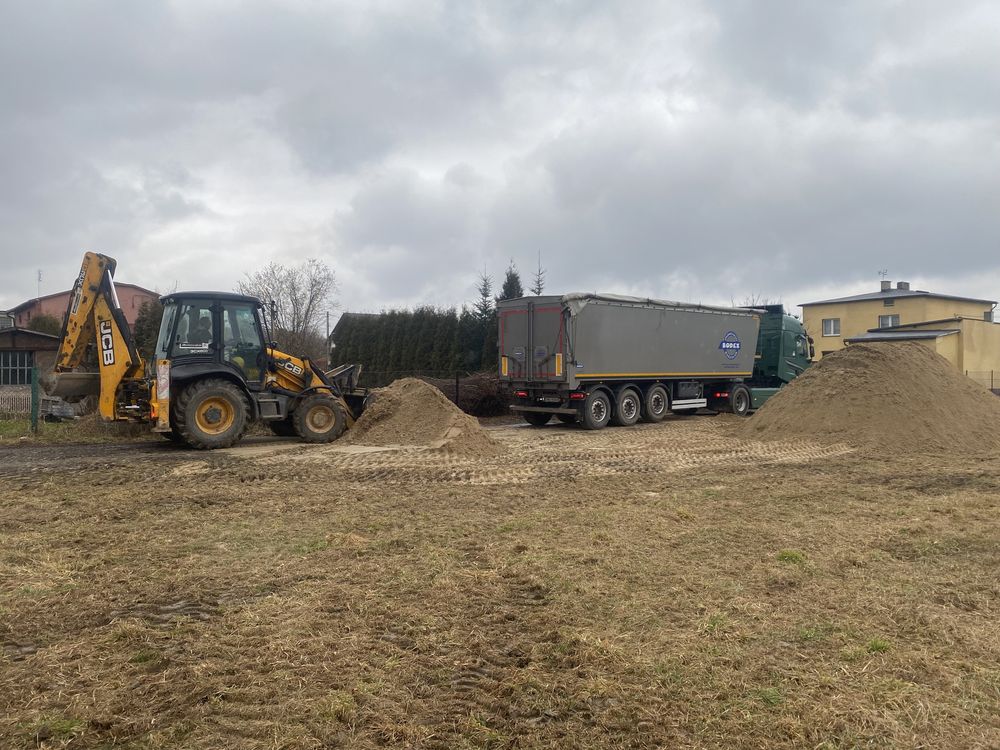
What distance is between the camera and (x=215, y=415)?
516 inches

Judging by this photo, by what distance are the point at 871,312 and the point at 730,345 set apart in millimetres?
27761

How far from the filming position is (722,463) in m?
12.5

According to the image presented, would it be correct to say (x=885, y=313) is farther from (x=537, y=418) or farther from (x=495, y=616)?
(x=495, y=616)

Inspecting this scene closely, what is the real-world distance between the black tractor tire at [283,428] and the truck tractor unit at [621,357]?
5446mm

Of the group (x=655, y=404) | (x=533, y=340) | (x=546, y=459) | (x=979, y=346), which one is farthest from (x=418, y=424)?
(x=979, y=346)

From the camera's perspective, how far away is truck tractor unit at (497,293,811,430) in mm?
17469

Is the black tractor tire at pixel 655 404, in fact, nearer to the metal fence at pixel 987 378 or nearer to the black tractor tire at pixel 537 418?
the black tractor tire at pixel 537 418

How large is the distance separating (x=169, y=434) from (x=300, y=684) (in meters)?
10.2

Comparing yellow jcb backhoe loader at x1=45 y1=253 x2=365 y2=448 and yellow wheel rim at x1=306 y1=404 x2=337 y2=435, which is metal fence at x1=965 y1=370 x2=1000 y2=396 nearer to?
yellow wheel rim at x1=306 y1=404 x2=337 y2=435

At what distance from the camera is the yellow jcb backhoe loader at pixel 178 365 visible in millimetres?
12742

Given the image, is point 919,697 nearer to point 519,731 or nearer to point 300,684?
point 519,731

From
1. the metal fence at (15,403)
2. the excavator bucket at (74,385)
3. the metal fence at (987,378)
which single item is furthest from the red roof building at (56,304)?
the metal fence at (987,378)

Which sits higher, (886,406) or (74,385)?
(74,385)

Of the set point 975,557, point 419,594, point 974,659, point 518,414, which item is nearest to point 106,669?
point 419,594
